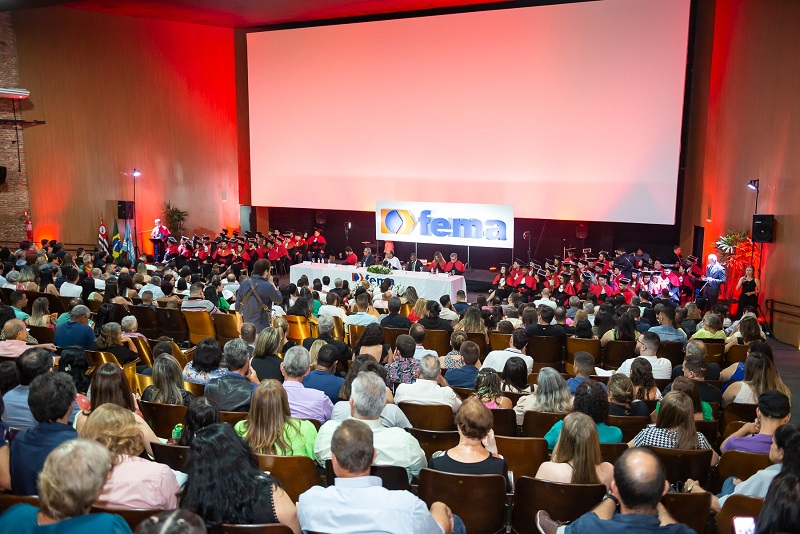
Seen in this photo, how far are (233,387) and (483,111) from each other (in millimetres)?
13227

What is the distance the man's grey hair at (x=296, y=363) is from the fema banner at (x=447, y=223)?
446 inches

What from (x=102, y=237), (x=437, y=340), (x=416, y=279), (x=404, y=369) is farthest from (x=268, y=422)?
(x=102, y=237)

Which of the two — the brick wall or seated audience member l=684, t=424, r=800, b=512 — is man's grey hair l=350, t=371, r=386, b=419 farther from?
the brick wall

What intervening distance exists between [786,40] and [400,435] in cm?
1077

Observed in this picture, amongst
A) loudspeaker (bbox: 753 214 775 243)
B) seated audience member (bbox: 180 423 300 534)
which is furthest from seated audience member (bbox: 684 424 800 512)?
loudspeaker (bbox: 753 214 775 243)

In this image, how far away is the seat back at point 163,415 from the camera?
460cm

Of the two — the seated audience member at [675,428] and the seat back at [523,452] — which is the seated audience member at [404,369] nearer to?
the seat back at [523,452]

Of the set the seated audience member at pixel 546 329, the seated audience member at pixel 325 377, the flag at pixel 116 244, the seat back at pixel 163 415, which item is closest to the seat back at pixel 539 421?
the seated audience member at pixel 325 377

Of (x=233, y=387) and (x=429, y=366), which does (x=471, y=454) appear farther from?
(x=233, y=387)

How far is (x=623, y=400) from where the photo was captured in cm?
497

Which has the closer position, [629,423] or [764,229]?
[629,423]

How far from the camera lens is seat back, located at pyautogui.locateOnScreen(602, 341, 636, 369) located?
7465 mm

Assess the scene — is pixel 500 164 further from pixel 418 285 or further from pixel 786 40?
pixel 786 40

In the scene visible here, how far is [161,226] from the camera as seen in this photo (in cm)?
1859
